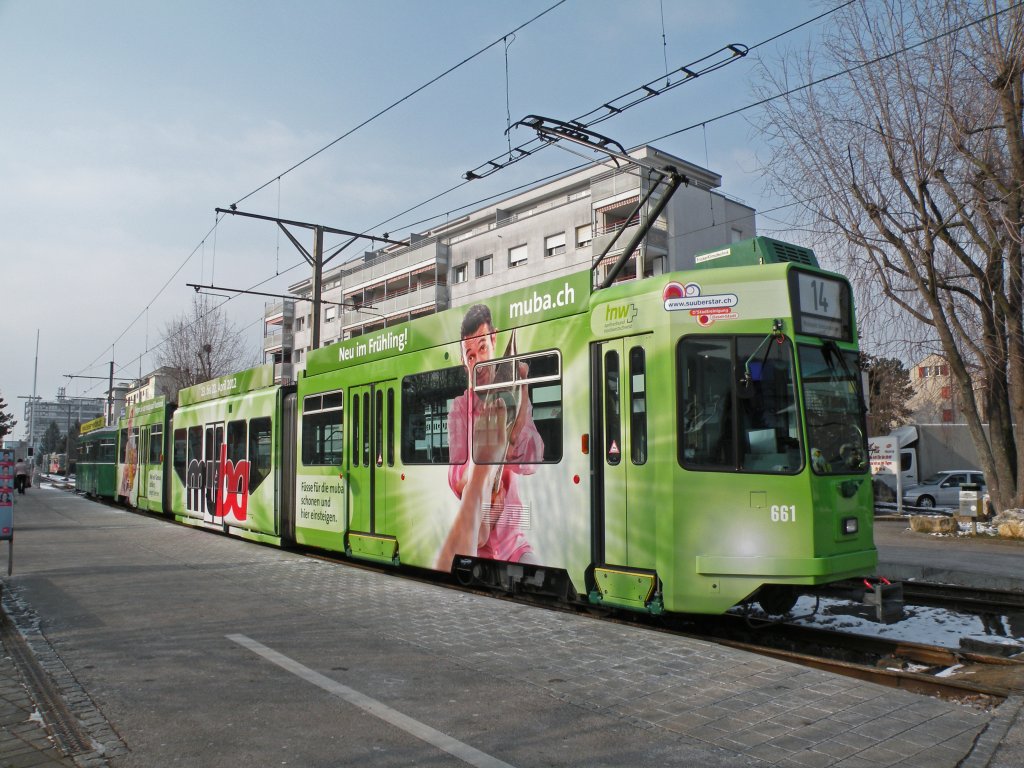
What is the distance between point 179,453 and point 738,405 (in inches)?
639

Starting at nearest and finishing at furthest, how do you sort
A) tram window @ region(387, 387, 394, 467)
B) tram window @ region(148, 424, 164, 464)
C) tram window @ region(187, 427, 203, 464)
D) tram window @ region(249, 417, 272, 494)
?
tram window @ region(387, 387, 394, 467), tram window @ region(249, 417, 272, 494), tram window @ region(187, 427, 203, 464), tram window @ region(148, 424, 164, 464)

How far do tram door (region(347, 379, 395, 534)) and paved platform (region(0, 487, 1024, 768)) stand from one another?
8.70ft

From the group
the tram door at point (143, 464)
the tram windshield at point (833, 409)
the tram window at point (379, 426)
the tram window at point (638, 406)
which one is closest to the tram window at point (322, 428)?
the tram window at point (379, 426)

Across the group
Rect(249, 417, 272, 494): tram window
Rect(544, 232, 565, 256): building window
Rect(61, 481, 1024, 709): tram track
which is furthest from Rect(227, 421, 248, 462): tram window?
Rect(544, 232, 565, 256): building window

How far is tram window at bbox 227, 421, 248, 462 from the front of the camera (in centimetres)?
1556

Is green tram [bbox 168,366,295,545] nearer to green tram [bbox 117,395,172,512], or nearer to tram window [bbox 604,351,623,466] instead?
green tram [bbox 117,395,172,512]

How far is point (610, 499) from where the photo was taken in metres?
7.39

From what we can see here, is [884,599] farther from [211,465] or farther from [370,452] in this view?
[211,465]

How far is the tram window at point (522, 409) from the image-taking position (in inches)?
317

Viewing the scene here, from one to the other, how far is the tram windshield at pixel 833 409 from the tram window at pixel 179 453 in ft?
52.1

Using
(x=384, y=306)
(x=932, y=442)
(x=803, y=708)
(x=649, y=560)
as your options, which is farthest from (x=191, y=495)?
(x=932, y=442)

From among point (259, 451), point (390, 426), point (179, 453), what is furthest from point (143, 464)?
point (390, 426)

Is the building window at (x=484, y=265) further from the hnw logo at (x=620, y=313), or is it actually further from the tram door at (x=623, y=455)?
the tram door at (x=623, y=455)

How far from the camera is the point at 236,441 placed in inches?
627
